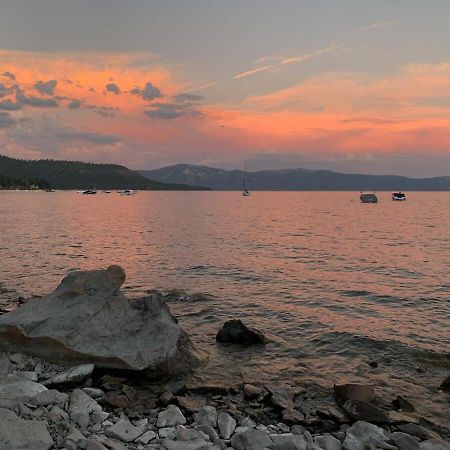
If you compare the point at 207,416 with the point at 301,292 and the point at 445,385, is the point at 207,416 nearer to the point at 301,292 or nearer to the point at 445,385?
the point at 445,385

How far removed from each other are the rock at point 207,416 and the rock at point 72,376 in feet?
13.6

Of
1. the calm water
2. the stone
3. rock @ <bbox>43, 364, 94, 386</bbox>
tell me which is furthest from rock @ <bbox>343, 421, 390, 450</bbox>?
rock @ <bbox>43, 364, 94, 386</bbox>

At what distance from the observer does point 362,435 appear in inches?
410

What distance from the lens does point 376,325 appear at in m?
20.9

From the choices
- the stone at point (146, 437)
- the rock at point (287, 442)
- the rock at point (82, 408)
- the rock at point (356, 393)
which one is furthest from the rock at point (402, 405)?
the rock at point (82, 408)

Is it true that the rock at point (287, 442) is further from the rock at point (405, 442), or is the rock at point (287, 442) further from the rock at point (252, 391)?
the rock at point (252, 391)

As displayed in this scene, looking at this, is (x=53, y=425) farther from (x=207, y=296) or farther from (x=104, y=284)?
(x=207, y=296)

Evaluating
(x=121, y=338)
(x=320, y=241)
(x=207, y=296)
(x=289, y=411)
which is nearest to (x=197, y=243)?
(x=320, y=241)

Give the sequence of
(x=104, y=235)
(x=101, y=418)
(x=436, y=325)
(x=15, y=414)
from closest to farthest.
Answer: (x=15, y=414)
(x=101, y=418)
(x=436, y=325)
(x=104, y=235)

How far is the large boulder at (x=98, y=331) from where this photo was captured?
14.0 metres

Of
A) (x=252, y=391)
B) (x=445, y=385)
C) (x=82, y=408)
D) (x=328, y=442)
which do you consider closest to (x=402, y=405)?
(x=445, y=385)

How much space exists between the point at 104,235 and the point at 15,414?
5573 cm

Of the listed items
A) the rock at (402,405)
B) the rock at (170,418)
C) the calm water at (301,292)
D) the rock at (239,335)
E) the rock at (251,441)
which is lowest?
the calm water at (301,292)

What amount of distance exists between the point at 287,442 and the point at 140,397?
16.5ft
